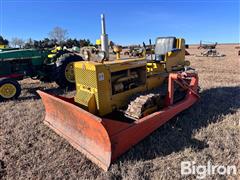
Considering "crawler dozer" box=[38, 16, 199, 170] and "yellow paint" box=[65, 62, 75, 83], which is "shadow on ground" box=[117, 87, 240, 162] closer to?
"crawler dozer" box=[38, 16, 199, 170]

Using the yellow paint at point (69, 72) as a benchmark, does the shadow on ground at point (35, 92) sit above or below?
below

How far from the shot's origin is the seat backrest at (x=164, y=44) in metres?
6.03

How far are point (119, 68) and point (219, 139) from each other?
82.7 inches

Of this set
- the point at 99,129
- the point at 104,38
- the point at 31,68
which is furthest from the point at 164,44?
the point at 31,68

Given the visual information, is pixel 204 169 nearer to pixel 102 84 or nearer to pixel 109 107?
pixel 109 107

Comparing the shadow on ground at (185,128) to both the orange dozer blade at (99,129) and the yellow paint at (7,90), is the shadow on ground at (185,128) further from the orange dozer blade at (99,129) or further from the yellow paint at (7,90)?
the yellow paint at (7,90)

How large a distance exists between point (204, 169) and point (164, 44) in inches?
160

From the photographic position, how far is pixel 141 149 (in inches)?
134

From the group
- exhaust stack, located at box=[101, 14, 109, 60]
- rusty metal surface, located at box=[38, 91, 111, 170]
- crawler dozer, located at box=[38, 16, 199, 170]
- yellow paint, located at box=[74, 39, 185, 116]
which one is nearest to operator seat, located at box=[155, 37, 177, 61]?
crawler dozer, located at box=[38, 16, 199, 170]

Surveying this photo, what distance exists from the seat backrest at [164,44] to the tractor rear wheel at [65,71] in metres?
3.09

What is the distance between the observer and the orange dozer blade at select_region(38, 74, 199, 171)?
120 inches

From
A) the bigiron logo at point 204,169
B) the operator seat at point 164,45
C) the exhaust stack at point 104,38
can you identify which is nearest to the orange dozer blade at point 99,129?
the bigiron logo at point 204,169

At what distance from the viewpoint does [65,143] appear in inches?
147

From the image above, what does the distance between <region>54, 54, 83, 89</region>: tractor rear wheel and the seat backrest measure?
10.1ft
